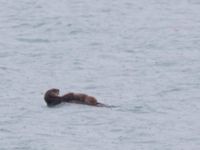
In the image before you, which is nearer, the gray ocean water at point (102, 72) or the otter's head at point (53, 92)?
the gray ocean water at point (102, 72)

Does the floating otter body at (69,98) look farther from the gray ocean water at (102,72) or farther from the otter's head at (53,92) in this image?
the gray ocean water at (102,72)

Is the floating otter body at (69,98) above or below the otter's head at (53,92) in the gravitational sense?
below

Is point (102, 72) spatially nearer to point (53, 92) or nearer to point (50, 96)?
point (53, 92)

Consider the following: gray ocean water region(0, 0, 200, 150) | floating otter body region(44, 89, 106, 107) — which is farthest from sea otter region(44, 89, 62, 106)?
gray ocean water region(0, 0, 200, 150)

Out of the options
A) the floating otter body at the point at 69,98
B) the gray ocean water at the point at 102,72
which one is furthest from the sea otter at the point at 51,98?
the gray ocean water at the point at 102,72

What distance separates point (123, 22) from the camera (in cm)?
2055

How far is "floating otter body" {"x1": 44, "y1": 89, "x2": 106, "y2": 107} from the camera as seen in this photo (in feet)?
43.6

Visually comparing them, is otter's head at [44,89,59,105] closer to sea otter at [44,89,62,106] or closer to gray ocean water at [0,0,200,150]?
sea otter at [44,89,62,106]

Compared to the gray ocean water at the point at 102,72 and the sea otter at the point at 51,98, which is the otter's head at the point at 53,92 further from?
the gray ocean water at the point at 102,72

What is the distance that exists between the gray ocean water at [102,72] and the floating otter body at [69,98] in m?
0.16

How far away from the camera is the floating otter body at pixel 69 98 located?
1328cm

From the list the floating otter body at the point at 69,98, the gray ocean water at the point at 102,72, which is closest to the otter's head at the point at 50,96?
Answer: the floating otter body at the point at 69,98

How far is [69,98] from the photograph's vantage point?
13375mm

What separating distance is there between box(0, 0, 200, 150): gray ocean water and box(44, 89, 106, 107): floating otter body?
0.54ft
